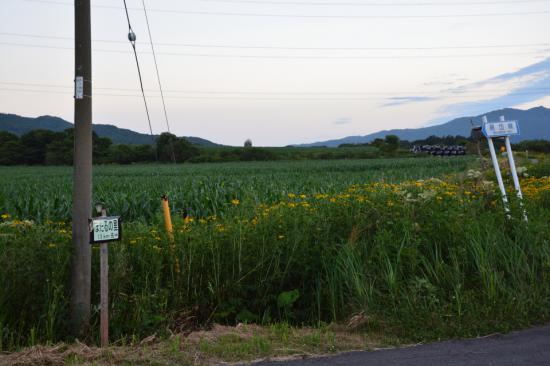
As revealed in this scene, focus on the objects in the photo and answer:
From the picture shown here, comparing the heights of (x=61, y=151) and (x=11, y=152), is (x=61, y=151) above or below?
below

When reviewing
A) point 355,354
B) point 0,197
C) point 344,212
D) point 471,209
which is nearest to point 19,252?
point 355,354

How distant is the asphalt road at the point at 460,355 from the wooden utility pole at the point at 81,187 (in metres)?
2.29

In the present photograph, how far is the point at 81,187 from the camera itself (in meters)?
5.89

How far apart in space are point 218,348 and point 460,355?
2.23 m

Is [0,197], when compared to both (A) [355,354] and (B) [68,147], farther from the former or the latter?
(B) [68,147]

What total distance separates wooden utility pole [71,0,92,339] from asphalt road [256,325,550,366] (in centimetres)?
229

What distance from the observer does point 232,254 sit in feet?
22.5

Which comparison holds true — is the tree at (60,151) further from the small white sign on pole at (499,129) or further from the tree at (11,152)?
the small white sign on pole at (499,129)

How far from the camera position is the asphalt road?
4738mm

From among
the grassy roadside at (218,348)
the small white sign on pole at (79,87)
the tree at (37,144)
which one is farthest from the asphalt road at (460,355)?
the tree at (37,144)

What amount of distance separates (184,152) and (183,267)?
279 feet

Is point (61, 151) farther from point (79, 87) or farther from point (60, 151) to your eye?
point (79, 87)

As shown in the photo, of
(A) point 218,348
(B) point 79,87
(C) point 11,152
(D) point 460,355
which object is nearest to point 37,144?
(C) point 11,152

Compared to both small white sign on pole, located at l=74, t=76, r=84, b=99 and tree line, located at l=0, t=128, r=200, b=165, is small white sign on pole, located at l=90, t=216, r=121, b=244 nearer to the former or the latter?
small white sign on pole, located at l=74, t=76, r=84, b=99
